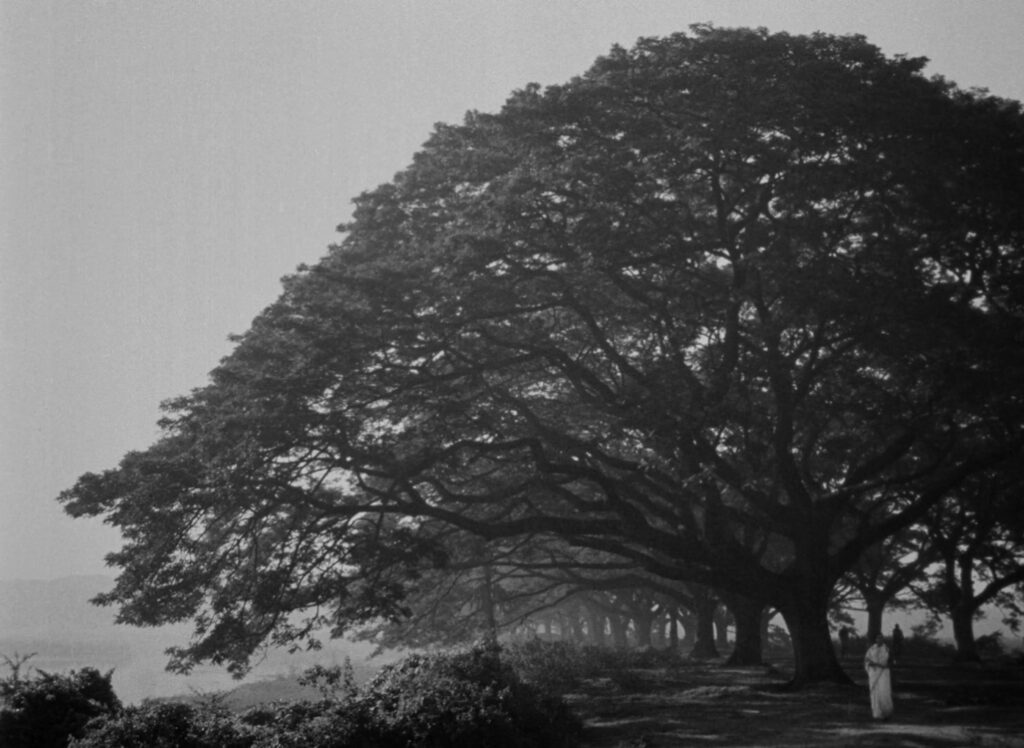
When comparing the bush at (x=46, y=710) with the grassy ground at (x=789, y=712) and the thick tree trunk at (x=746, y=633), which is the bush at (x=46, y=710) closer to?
the grassy ground at (x=789, y=712)

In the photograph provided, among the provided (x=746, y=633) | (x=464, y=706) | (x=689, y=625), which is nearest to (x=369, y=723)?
(x=464, y=706)

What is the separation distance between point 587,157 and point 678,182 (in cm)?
229

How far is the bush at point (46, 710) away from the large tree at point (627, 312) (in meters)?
3.01

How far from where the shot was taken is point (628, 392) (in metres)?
23.9

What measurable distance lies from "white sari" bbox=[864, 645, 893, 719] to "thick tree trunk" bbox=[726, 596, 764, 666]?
17.8 meters

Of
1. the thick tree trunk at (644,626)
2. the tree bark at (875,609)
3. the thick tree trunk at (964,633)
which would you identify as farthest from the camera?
the thick tree trunk at (644,626)

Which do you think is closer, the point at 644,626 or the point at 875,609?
the point at 875,609

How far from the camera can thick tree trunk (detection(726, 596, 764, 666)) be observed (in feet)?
119

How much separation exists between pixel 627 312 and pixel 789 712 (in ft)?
32.6

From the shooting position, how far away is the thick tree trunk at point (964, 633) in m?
39.9

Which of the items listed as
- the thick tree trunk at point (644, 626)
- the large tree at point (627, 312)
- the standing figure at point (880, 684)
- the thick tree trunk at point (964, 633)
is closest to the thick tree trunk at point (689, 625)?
the thick tree trunk at point (644, 626)

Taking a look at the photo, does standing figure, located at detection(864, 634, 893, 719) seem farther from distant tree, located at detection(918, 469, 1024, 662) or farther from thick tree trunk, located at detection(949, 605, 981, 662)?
thick tree trunk, located at detection(949, 605, 981, 662)

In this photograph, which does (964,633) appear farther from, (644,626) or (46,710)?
(46,710)

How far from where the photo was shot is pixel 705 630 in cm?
4450
